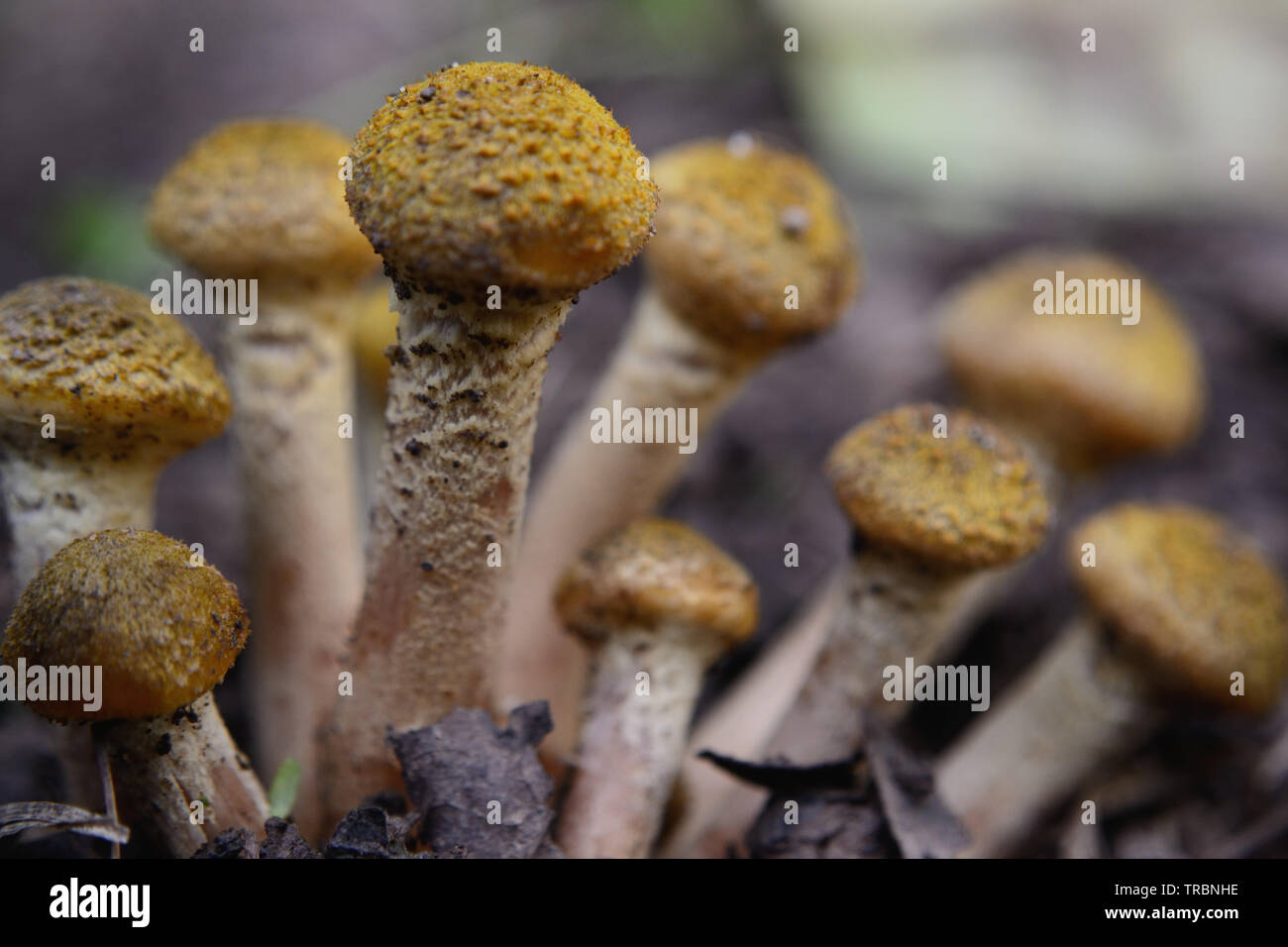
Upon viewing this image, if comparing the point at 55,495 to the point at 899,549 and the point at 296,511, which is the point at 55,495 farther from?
the point at 899,549

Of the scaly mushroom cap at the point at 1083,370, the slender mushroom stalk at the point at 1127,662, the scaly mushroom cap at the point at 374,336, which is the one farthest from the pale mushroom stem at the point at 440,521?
the scaly mushroom cap at the point at 1083,370

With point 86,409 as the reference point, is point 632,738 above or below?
below

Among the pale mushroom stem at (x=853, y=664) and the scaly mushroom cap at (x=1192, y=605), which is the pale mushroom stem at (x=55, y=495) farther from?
the scaly mushroom cap at (x=1192, y=605)

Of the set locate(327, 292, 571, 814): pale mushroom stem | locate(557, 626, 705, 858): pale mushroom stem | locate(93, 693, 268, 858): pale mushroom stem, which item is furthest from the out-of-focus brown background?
locate(93, 693, 268, 858): pale mushroom stem

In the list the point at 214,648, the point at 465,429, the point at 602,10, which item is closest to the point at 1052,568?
the point at 465,429

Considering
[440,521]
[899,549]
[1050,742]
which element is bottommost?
[1050,742]

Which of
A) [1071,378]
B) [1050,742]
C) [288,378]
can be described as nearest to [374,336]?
[288,378]

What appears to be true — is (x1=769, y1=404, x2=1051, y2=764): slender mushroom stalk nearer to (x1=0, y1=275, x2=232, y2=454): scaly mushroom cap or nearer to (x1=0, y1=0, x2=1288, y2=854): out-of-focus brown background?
(x1=0, y1=0, x2=1288, y2=854): out-of-focus brown background

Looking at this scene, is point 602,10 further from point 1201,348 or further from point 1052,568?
point 1052,568
